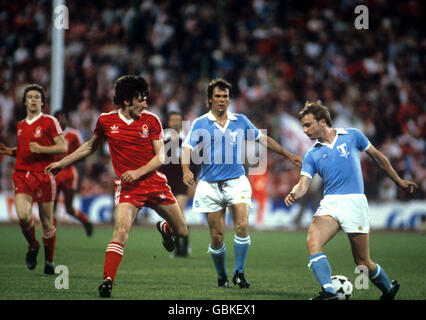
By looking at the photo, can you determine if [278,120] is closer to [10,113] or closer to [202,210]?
[10,113]

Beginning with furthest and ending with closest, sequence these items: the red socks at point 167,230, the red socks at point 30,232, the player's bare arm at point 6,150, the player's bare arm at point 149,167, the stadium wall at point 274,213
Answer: the stadium wall at point 274,213 → the red socks at point 30,232 → the player's bare arm at point 6,150 → the red socks at point 167,230 → the player's bare arm at point 149,167

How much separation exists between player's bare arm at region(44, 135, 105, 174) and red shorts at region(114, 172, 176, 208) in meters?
0.45

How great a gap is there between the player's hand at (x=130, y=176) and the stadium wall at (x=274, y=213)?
1292cm

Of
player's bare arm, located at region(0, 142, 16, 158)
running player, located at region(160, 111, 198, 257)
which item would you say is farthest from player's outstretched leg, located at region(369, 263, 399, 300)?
running player, located at region(160, 111, 198, 257)

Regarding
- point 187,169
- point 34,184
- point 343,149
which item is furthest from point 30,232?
point 343,149

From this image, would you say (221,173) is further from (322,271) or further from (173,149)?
(173,149)

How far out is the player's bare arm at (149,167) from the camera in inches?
279

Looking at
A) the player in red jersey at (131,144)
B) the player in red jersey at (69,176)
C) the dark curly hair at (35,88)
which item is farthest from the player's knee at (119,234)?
the player in red jersey at (69,176)

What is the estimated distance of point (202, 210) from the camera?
8273 mm

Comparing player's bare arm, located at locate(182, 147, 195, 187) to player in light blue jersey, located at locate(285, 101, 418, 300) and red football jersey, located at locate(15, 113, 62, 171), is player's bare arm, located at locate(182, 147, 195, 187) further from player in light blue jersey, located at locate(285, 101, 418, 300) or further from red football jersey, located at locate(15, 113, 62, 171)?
red football jersey, located at locate(15, 113, 62, 171)

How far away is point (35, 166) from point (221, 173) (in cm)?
256

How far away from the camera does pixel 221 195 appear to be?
8242mm

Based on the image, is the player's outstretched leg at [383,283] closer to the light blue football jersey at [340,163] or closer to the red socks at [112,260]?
the light blue football jersey at [340,163]

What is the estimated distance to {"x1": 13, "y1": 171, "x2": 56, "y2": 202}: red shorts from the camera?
9.09 metres
